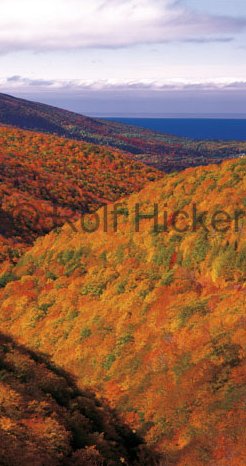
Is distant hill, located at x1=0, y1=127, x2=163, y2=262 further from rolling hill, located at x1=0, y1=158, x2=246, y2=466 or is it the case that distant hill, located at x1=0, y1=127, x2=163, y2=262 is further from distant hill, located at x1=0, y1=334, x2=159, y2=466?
distant hill, located at x1=0, y1=334, x2=159, y2=466

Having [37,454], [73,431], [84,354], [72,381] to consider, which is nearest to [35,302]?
[84,354]

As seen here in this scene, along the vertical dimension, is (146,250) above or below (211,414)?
above

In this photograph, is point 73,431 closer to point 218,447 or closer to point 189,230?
point 218,447

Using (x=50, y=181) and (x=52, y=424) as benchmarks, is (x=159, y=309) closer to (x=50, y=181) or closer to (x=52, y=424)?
(x=52, y=424)

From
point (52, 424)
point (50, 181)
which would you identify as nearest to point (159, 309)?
point (52, 424)

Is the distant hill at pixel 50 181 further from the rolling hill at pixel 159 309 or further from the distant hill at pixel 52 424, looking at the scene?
the distant hill at pixel 52 424

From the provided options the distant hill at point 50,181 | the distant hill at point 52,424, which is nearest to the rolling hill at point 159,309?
the distant hill at point 52,424
